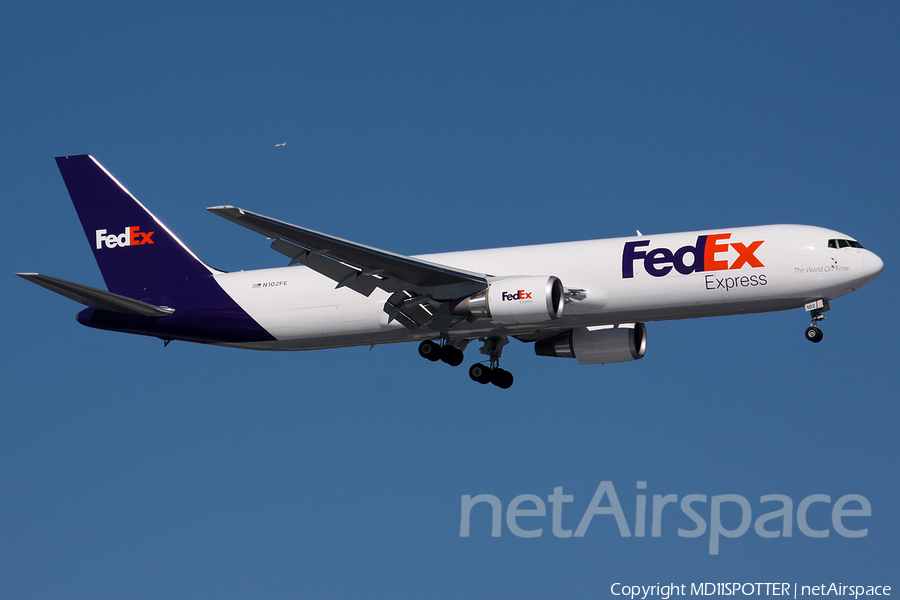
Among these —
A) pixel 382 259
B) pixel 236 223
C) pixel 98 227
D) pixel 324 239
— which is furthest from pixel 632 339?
pixel 98 227

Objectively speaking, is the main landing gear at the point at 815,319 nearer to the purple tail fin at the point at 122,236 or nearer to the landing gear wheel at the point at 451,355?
the landing gear wheel at the point at 451,355

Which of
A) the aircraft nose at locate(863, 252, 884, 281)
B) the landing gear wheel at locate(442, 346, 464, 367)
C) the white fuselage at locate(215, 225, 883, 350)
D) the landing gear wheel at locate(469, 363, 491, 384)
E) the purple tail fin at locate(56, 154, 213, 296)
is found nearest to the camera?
the aircraft nose at locate(863, 252, 884, 281)

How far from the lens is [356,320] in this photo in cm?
3538

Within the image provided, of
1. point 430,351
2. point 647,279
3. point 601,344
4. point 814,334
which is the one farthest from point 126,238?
point 814,334

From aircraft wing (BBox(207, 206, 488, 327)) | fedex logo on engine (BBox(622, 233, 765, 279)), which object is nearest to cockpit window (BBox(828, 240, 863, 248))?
fedex logo on engine (BBox(622, 233, 765, 279))

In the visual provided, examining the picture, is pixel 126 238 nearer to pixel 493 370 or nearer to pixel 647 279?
pixel 493 370

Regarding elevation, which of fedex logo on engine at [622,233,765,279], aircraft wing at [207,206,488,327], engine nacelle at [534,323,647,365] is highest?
fedex logo on engine at [622,233,765,279]

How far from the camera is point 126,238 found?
1555 inches

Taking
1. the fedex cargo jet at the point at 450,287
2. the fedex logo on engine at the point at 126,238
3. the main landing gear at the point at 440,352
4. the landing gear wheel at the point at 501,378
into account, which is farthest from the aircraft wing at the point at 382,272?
the fedex logo on engine at the point at 126,238

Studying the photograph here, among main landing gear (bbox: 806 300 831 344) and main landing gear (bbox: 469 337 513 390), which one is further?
main landing gear (bbox: 469 337 513 390)

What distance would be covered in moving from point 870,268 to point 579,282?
865cm

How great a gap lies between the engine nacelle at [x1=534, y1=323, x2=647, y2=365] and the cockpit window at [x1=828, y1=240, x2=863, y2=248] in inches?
308

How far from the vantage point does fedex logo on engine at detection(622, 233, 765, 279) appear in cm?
3203

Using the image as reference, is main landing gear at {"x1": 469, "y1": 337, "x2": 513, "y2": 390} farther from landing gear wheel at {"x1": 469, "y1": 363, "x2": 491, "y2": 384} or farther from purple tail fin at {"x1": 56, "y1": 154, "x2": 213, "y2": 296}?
purple tail fin at {"x1": 56, "y1": 154, "x2": 213, "y2": 296}
